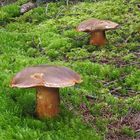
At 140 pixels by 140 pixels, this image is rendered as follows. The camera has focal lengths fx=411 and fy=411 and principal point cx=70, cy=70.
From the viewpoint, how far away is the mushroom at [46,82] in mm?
3371

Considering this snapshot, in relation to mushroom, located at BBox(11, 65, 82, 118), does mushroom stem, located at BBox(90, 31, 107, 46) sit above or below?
below

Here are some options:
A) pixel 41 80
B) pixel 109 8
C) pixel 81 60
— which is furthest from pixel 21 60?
pixel 109 8

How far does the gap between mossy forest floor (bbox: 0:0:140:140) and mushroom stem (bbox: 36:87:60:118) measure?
0.07m

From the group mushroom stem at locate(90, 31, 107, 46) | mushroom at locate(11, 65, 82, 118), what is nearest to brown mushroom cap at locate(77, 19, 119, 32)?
mushroom stem at locate(90, 31, 107, 46)

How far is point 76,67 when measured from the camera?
219 inches

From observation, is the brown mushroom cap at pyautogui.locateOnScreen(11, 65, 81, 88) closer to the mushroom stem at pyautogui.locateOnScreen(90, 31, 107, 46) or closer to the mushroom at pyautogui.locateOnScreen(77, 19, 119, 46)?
the mushroom at pyautogui.locateOnScreen(77, 19, 119, 46)

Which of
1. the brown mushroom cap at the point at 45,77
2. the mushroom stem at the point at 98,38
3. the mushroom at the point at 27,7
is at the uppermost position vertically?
the brown mushroom cap at the point at 45,77

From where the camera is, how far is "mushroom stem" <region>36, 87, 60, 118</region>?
147 inches

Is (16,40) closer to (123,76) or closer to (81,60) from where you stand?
(81,60)

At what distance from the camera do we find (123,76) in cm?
539

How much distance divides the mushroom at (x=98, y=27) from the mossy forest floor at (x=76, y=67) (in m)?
0.13

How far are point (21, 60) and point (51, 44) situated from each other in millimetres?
1218

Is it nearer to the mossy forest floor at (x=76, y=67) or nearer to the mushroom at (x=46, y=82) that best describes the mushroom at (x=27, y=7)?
the mossy forest floor at (x=76, y=67)

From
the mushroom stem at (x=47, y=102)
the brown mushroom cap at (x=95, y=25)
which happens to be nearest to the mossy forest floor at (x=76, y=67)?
the mushroom stem at (x=47, y=102)
